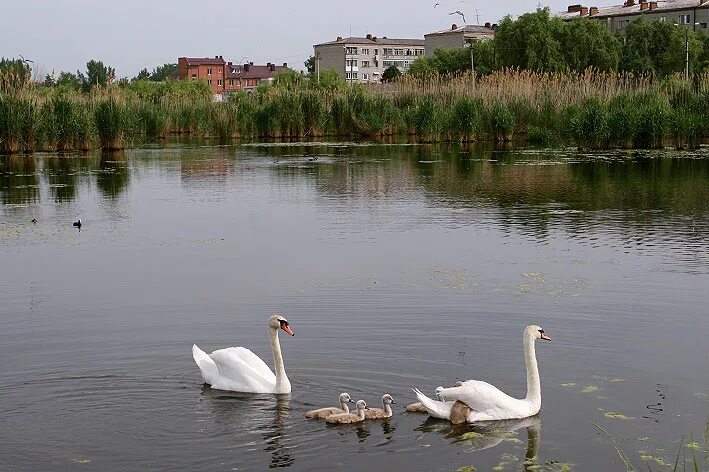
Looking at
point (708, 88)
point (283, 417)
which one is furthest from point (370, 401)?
point (708, 88)

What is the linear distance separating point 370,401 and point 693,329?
13.9 ft

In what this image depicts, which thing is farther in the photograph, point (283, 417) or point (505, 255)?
point (505, 255)

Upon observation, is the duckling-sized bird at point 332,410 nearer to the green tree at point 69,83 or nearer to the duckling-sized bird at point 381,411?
the duckling-sized bird at point 381,411

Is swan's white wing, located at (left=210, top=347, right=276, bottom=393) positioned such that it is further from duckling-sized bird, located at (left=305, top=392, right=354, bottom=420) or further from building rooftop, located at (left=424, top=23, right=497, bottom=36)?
building rooftop, located at (left=424, top=23, right=497, bottom=36)

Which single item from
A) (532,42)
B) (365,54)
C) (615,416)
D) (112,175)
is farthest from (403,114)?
(365,54)

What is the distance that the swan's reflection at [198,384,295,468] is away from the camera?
8523mm

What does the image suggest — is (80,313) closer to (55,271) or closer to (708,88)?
(55,271)

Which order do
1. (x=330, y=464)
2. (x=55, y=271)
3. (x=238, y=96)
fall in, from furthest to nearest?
1. (x=238, y=96)
2. (x=55, y=271)
3. (x=330, y=464)

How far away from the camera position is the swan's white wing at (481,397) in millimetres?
8906

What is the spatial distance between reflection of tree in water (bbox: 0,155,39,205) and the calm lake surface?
1.02 feet

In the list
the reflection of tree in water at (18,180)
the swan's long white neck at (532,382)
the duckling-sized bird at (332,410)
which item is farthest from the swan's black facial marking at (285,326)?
the reflection of tree in water at (18,180)

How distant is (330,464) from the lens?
8.15 metres

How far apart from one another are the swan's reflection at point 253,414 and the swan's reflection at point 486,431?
3.87ft

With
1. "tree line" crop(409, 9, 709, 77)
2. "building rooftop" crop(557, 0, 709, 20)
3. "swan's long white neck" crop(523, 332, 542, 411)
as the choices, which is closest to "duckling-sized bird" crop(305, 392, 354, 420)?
"swan's long white neck" crop(523, 332, 542, 411)
